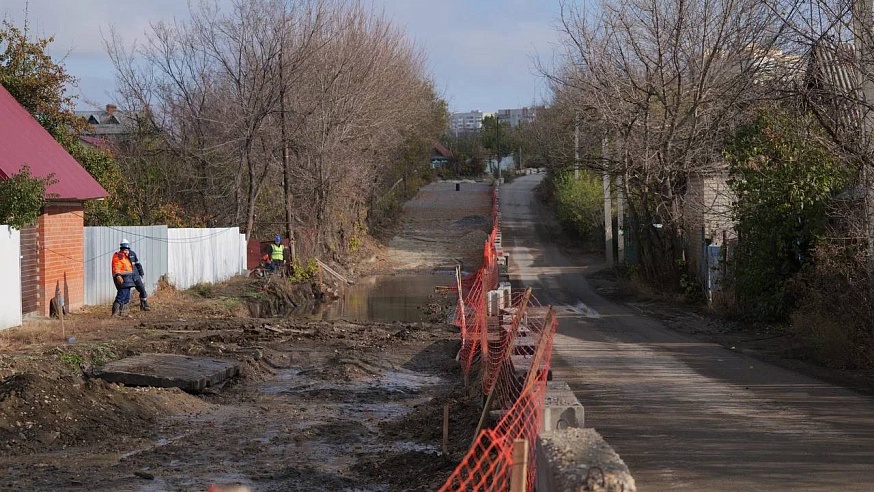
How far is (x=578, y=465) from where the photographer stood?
422cm

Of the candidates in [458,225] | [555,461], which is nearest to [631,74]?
[555,461]

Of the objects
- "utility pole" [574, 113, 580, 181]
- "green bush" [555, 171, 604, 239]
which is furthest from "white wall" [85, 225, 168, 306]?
"green bush" [555, 171, 604, 239]

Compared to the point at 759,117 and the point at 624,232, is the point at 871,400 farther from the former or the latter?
the point at 624,232

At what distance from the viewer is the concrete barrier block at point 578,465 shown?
3.97m

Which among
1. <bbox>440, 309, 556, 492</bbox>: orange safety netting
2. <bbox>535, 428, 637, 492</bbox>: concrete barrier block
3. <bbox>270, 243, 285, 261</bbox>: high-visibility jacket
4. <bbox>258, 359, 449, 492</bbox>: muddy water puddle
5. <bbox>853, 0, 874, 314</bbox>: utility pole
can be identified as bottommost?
<bbox>258, 359, 449, 492</bbox>: muddy water puddle

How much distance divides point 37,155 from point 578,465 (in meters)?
19.7

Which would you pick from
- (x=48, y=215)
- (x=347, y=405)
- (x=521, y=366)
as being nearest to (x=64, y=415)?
(x=347, y=405)

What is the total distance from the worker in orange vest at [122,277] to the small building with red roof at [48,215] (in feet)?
3.32

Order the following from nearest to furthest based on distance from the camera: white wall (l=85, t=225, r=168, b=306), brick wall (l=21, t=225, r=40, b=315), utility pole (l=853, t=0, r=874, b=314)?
utility pole (l=853, t=0, r=874, b=314)
brick wall (l=21, t=225, r=40, b=315)
white wall (l=85, t=225, r=168, b=306)

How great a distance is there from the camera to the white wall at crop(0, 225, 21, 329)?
1730 cm

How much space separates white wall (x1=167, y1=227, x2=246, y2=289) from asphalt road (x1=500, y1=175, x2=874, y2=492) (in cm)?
1166

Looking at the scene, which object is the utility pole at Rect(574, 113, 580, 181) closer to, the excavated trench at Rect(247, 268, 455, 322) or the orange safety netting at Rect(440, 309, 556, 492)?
the excavated trench at Rect(247, 268, 455, 322)

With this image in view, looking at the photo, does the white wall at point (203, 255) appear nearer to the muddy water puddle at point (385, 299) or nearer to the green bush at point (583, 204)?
the muddy water puddle at point (385, 299)

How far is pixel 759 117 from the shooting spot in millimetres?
21109
